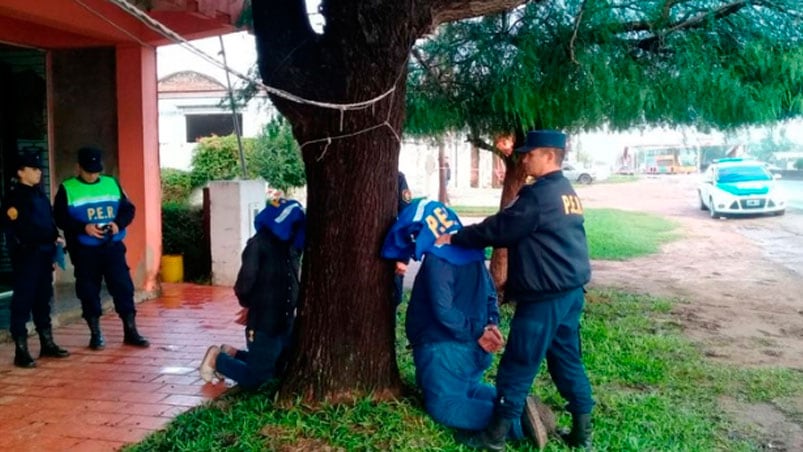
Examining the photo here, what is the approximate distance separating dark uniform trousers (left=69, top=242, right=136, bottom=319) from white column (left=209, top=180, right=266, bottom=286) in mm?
2789

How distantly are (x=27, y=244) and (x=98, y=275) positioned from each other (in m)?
0.65

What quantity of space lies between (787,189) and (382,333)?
33.6m

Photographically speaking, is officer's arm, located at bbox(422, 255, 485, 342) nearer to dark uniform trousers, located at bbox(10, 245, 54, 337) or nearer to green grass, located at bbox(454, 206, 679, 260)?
dark uniform trousers, located at bbox(10, 245, 54, 337)

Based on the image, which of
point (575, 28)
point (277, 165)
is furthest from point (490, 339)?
point (277, 165)

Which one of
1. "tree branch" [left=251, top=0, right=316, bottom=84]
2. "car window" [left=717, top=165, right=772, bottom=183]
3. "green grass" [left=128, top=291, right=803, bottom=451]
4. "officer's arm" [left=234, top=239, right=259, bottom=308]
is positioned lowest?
"green grass" [left=128, top=291, right=803, bottom=451]

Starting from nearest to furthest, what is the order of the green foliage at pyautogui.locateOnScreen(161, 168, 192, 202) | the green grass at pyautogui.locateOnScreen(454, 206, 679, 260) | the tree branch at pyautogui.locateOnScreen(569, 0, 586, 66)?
the tree branch at pyautogui.locateOnScreen(569, 0, 586, 66) < the green foliage at pyautogui.locateOnScreen(161, 168, 192, 202) < the green grass at pyautogui.locateOnScreen(454, 206, 679, 260)

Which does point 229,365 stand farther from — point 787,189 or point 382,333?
point 787,189

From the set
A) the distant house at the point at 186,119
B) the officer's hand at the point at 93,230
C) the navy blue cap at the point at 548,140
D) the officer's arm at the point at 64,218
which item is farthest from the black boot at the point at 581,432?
the distant house at the point at 186,119

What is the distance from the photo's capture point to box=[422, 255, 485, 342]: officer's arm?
3918 millimetres

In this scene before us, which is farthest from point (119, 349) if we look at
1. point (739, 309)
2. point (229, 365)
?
point (739, 309)

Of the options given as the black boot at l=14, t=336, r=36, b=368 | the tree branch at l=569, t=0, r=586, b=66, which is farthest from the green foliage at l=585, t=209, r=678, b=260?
the black boot at l=14, t=336, r=36, b=368

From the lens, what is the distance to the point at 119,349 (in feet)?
19.4

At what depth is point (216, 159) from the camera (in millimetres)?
15367

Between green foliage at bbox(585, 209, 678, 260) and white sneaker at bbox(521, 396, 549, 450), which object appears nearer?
white sneaker at bbox(521, 396, 549, 450)
